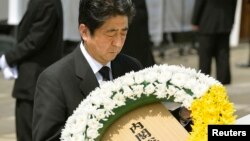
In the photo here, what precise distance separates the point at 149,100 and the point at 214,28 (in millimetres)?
8482

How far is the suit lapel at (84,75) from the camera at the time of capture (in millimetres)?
2783

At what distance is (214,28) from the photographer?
10.7 metres

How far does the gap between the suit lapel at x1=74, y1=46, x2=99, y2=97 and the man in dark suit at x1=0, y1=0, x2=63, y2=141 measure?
9.02 ft

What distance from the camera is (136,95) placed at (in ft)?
7.68

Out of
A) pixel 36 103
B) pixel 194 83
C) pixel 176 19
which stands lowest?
pixel 176 19

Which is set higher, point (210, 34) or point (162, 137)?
point (162, 137)

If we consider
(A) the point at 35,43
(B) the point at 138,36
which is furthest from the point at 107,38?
(B) the point at 138,36

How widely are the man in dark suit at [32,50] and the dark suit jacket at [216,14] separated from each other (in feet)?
17.2

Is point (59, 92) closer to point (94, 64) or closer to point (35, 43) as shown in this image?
point (94, 64)

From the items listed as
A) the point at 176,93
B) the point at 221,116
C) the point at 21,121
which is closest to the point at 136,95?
the point at 176,93

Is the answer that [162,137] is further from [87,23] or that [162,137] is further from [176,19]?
[176,19]

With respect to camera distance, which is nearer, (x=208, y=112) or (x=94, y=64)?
(x=208, y=112)

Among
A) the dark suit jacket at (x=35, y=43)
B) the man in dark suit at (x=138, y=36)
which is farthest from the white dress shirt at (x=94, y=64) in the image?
the man in dark suit at (x=138, y=36)

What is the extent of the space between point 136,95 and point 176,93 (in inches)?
5.6
